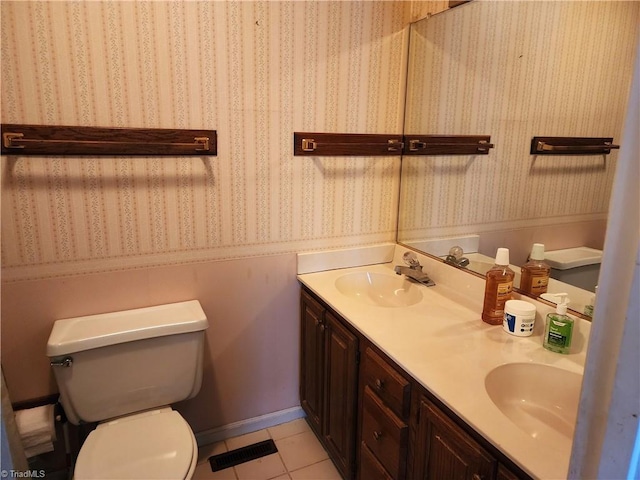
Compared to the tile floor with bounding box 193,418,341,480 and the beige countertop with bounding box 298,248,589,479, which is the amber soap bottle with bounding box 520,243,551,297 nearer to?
the beige countertop with bounding box 298,248,589,479

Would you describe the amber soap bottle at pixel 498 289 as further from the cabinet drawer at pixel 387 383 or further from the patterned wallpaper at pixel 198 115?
the patterned wallpaper at pixel 198 115

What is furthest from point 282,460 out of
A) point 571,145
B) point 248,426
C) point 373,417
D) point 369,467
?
point 571,145

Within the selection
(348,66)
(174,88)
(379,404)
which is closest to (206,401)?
(379,404)

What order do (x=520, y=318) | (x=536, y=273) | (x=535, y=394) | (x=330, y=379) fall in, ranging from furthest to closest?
(x=330, y=379)
(x=536, y=273)
(x=520, y=318)
(x=535, y=394)

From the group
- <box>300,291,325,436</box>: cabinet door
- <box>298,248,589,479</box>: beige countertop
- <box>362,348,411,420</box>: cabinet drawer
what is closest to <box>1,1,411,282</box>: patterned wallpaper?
<box>300,291,325,436</box>: cabinet door

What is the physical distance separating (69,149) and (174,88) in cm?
42

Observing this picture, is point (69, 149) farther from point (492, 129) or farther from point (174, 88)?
point (492, 129)

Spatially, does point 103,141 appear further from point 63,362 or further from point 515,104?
point 515,104

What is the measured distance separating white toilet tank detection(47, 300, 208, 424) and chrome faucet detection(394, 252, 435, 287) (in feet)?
2.90

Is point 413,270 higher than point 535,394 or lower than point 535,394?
higher

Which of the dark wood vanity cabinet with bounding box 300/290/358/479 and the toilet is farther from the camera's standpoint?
the dark wood vanity cabinet with bounding box 300/290/358/479

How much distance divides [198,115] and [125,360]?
0.94m

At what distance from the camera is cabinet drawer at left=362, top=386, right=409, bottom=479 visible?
1231 mm

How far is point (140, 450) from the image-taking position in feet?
4.37
